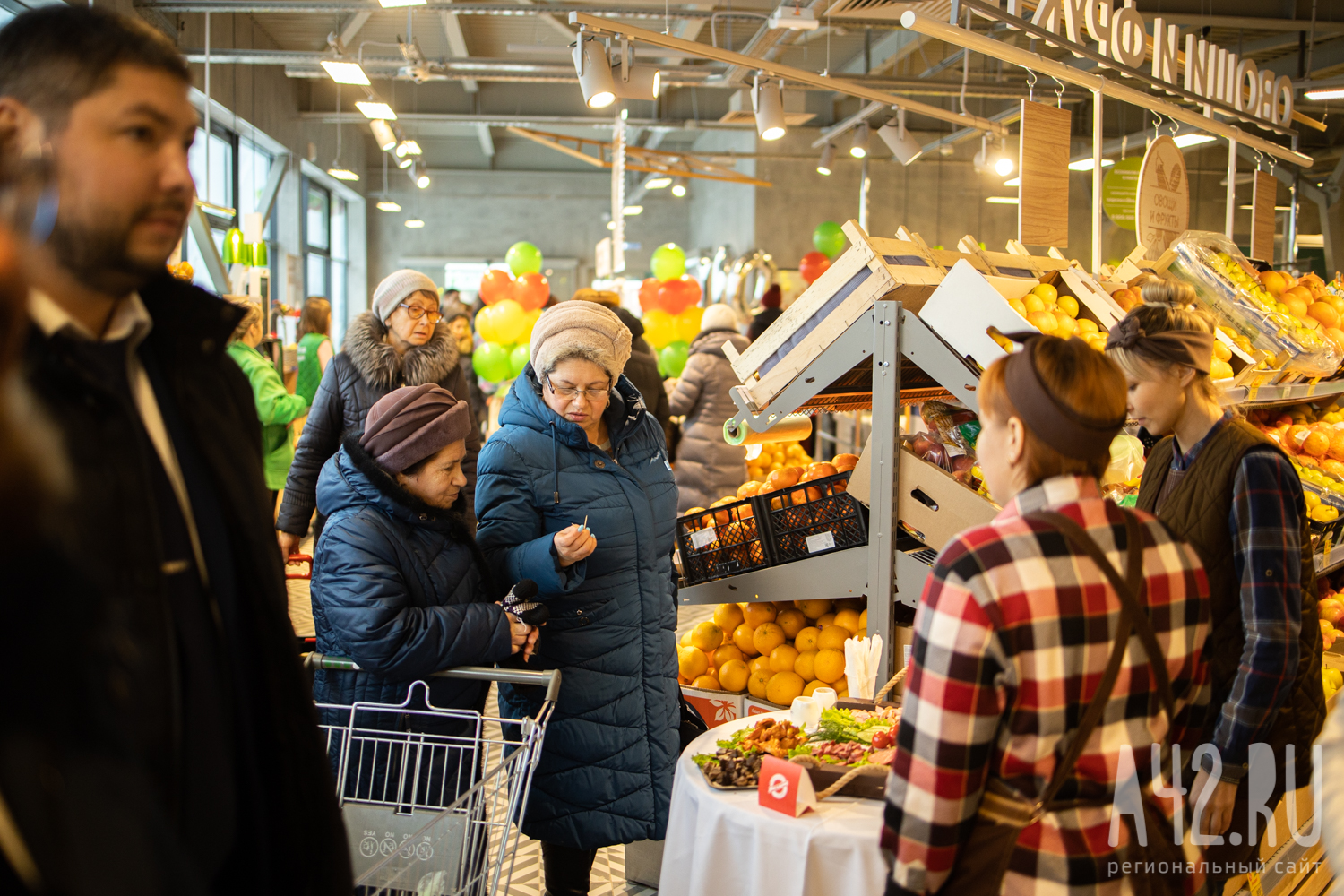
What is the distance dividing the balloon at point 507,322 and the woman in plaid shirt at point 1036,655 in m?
7.33

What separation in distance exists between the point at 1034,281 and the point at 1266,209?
3.90 metres

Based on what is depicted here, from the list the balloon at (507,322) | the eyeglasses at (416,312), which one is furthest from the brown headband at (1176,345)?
the balloon at (507,322)

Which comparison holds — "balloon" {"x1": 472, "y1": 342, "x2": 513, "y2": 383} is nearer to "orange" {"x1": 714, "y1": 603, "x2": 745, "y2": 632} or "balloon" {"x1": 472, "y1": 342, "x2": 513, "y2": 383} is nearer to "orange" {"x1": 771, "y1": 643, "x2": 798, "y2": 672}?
"orange" {"x1": 714, "y1": 603, "x2": 745, "y2": 632}

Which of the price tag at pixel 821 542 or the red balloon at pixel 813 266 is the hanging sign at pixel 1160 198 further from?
the red balloon at pixel 813 266

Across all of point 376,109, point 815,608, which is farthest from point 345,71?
point 815,608

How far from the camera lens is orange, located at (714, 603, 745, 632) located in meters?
3.47

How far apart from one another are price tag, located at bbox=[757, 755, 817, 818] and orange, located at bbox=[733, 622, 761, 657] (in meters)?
1.45

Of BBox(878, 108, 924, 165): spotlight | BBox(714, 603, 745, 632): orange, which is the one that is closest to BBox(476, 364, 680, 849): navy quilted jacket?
BBox(714, 603, 745, 632): orange

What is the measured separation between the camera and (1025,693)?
133cm

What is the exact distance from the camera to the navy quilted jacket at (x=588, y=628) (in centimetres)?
248

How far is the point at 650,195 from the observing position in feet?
69.4

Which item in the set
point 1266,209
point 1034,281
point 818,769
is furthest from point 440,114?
point 818,769

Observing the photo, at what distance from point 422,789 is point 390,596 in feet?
1.43

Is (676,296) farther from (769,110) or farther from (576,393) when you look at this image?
(576,393)
